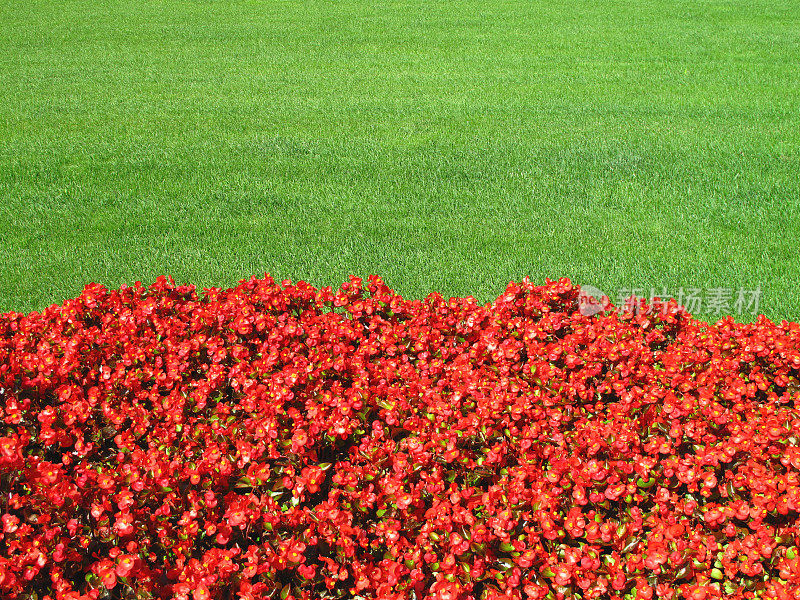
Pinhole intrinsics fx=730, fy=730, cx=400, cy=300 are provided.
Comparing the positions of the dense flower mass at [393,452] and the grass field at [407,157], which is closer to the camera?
the dense flower mass at [393,452]

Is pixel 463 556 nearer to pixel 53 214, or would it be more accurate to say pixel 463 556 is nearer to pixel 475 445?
pixel 475 445

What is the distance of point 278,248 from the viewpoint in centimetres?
504

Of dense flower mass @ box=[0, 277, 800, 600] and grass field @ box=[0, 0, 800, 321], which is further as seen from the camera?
grass field @ box=[0, 0, 800, 321]

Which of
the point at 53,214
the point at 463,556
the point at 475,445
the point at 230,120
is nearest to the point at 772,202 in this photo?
the point at 475,445

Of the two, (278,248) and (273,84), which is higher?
(273,84)

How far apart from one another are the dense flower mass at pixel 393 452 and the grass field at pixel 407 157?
130 cm

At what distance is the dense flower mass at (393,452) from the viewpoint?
7.06 ft

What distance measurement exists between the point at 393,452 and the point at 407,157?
4.14m

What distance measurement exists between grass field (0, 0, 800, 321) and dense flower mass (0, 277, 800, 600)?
130 cm

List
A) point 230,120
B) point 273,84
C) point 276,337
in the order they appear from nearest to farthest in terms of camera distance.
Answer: point 276,337, point 230,120, point 273,84

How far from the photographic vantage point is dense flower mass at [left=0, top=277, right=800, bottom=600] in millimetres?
2152

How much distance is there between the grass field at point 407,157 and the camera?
4844 mm

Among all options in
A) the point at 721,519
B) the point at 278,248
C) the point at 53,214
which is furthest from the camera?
the point at 53,214

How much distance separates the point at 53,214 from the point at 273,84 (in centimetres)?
363
